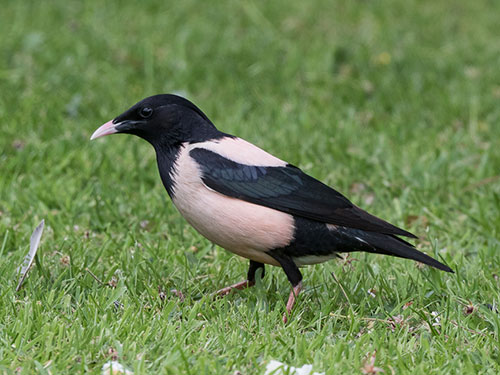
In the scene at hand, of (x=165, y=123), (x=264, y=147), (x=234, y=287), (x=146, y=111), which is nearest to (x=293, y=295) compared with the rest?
(x=234, y=287)

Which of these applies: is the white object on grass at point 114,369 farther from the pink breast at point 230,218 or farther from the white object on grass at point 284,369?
the pink breast at point 230,218

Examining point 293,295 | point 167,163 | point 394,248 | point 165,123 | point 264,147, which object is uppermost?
point 165,123

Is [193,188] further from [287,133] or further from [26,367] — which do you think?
[287,133]

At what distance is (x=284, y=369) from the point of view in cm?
342

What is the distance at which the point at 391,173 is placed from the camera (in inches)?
247

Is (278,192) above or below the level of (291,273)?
above

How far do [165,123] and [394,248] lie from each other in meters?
1.37

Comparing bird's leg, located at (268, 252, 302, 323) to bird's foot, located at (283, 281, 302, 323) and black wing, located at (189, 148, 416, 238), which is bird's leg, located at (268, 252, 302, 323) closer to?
bird's foot, located at (283, 281, 302, 323)

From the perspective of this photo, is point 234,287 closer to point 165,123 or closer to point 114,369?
point 165,123

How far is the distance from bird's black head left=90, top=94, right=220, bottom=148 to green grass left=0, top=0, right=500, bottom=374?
0.74 metres

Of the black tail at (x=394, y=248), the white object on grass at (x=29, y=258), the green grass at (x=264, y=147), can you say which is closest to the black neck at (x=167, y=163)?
the green grass at (x=264, y=147)

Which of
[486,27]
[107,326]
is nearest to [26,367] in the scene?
[107,326]

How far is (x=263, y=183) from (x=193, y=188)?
363 millimetres

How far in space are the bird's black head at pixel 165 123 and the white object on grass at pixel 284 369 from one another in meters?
1.38
